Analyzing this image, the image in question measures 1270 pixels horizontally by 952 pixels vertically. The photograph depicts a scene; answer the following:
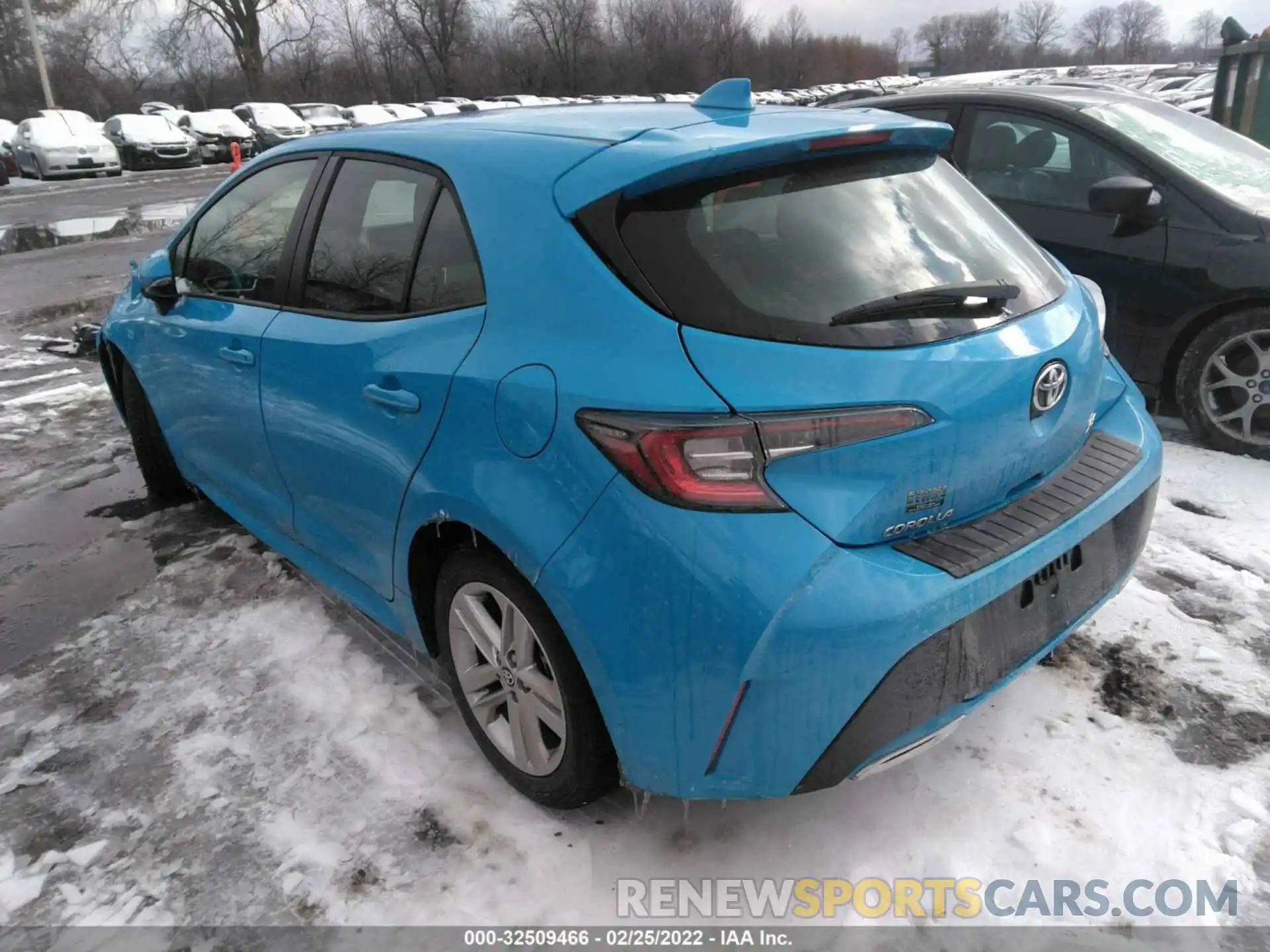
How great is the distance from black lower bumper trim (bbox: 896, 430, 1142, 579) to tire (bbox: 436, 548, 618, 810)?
2.66 ft

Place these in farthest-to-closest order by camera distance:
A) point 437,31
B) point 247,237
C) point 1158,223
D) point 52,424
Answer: point 437,31
point 52,424
point 1158,223
point 247,237

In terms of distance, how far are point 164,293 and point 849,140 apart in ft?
9.20

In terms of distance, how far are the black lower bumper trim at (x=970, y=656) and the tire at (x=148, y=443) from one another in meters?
3.55

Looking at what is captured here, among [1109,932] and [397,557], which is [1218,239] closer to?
[1109,932]

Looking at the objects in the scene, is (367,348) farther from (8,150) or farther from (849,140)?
(8,150)

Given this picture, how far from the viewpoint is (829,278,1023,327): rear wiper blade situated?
2.00 metres

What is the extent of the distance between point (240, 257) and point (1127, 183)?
3851 millimetres

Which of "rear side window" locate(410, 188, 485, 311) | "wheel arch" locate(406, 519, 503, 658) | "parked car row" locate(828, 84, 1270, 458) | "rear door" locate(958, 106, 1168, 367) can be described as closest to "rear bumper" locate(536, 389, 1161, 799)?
"wheel arch" locate(406, 519, 503, 658)

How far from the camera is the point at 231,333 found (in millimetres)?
3242

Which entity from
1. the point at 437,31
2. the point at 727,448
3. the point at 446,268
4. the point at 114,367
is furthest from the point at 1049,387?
the point at 437,31

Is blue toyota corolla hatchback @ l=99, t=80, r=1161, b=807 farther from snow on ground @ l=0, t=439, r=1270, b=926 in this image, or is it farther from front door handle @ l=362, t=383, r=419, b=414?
snow on ground @ l=0, t=439, r=1270, b=926

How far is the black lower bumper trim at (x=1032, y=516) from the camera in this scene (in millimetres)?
1958

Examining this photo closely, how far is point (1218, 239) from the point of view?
4.22 m

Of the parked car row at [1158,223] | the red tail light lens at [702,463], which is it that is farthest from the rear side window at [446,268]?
the parked car row at [1158,223]
